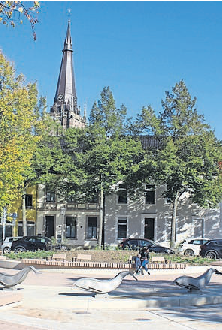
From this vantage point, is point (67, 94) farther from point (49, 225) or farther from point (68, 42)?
point (49, 225)

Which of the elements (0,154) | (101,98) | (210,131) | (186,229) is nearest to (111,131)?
(101,98)

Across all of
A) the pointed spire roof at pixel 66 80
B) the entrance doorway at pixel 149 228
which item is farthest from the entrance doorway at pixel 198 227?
the pointed spire roof at pixel 66 80

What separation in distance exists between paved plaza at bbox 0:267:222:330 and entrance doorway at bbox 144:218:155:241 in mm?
30733

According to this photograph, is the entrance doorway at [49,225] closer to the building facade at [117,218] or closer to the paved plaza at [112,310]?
the building facade at [117,218]

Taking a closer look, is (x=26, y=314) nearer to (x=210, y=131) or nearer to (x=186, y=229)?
(x=210, y=131)

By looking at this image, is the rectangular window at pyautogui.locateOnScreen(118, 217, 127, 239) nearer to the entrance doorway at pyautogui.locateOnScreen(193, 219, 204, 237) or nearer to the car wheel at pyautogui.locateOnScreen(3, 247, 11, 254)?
the entrance doorway at pyautogui.locateOnScreen(193, 219, 204, 237)

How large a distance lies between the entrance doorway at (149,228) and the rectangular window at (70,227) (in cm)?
680

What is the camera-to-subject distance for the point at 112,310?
11812 mm

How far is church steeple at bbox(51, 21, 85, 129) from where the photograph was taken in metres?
98.6

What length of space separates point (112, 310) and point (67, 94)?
94823mm

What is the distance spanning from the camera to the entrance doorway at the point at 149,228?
150 feet

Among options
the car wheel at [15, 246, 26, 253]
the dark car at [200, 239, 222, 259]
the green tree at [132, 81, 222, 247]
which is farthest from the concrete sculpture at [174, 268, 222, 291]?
the green tree at [132, 81, 222, 247]

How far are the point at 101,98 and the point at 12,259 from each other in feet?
73.2

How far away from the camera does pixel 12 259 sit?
2377cm
